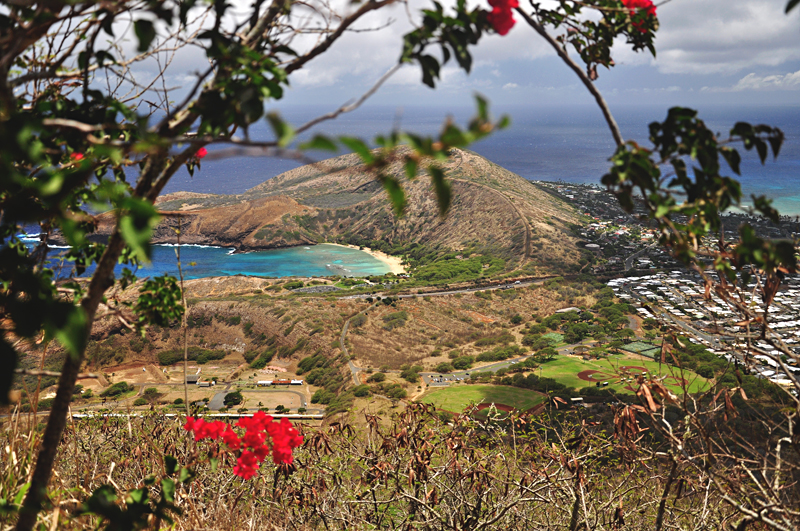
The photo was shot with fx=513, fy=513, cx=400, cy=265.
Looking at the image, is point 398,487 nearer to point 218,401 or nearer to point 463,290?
point 218,401

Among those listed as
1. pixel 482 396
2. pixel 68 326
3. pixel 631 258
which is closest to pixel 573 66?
pixel 68 326

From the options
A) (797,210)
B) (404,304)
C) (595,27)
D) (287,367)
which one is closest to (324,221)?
(404,304)

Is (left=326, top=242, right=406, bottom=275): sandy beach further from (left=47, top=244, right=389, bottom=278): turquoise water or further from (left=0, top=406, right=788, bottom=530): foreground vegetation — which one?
(left=0, top=406, right=788, bottom=530): foreground vegetation

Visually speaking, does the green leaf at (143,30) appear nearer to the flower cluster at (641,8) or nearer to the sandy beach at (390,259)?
the flower cluster at (641,8)

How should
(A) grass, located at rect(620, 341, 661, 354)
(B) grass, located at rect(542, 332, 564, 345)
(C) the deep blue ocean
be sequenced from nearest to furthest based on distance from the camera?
1. (A) grass, located at rect(620, 341, 661, 354)
2. (B) grass, located at rect(542, 332, 564, 345)
3. (C) the deep blue ocean

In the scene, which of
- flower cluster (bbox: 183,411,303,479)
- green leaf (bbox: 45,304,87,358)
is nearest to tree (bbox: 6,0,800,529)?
green leaf (bbox: 45,304,87,358)

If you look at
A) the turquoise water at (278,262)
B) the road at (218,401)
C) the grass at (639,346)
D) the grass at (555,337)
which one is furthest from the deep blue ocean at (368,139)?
→ the grass at (555,337)

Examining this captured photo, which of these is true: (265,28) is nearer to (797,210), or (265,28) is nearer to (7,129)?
(7,129)
